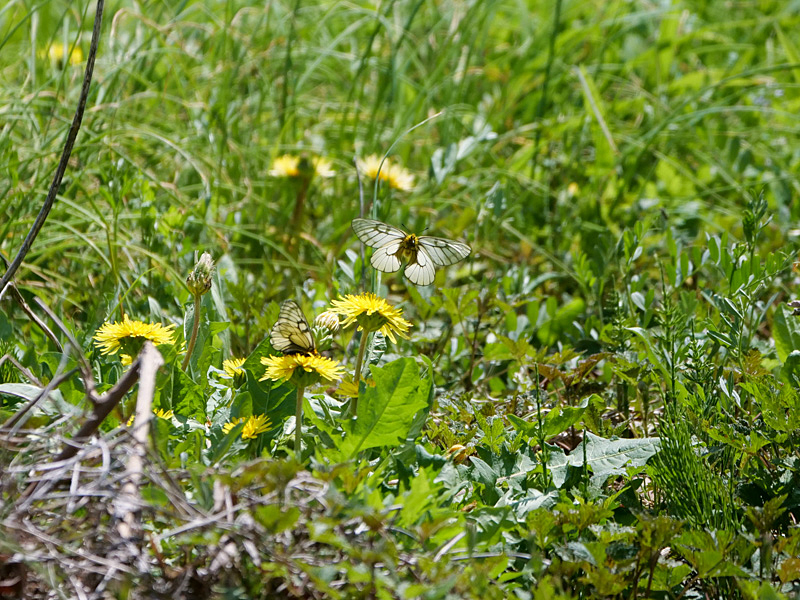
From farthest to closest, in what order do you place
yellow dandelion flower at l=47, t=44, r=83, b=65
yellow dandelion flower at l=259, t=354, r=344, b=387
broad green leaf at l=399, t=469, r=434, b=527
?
1. yellow dandelion flower at l=47, t=44, r=83, b=65
2. yellow dandelion flower at l=259, t=354, r=344, b=387
3. broad green leaf at l=399, t=469, r=434, b=527

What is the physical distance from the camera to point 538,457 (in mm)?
1602

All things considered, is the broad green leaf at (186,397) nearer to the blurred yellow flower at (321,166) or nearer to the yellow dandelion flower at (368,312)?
the yellow dandelion flower at (368,312)

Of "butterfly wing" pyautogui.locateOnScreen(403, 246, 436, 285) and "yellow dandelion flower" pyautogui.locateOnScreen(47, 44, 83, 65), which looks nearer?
"butterfly wing" pyautogui.locateOnScreen(403, 246, 436, 285)

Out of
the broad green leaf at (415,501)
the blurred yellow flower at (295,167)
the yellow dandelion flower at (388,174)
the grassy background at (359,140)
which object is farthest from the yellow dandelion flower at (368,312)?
the blurred yellow flower at (295,167)

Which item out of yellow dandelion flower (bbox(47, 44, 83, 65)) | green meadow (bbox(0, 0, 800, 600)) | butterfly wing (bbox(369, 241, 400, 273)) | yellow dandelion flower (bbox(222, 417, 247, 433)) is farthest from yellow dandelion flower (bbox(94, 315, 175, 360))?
yellow dandelion flower (bbox(47, 44, 83, 65))

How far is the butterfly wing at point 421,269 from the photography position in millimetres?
1786

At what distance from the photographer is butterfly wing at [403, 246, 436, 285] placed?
5.86ft

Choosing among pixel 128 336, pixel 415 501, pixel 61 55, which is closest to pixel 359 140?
pixel 61 55

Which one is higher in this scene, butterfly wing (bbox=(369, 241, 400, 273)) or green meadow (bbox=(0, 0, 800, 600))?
butterfly wing (bbox=(369, 241, 400, 273))

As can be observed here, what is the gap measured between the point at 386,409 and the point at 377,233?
0.42 meters

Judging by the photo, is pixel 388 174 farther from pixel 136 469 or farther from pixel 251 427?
pixel 136 469

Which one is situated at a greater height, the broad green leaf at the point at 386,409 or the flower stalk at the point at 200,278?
the flower stalk at the point at 200,278

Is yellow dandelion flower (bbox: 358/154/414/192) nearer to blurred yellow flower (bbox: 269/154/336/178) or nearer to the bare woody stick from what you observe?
blurred yellow flower (bbox: 269/154/336/178)

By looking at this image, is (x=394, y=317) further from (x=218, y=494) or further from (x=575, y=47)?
(x=575, y=47)
